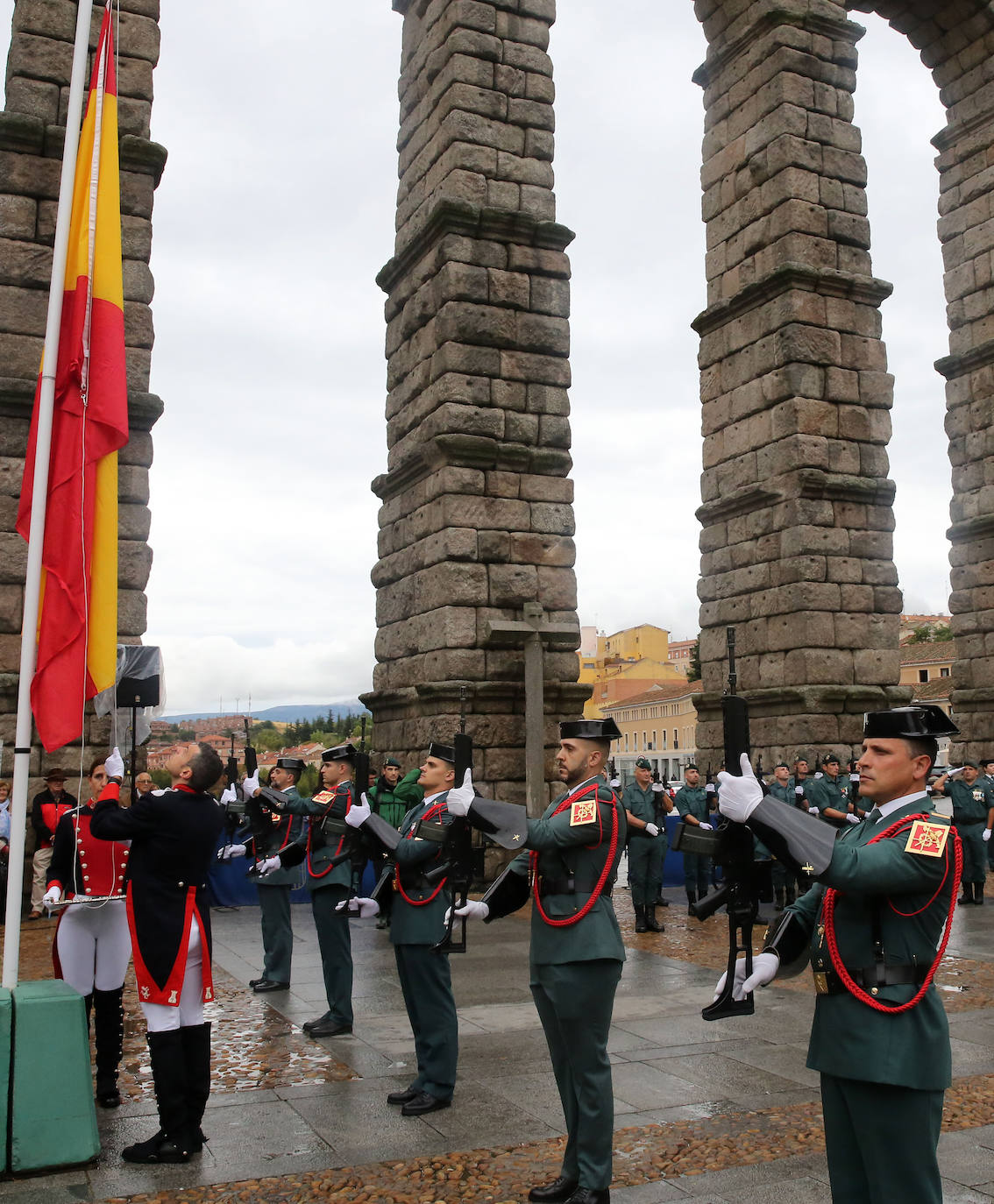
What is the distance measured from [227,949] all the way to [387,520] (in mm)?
5581

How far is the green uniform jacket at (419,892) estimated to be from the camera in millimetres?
5480

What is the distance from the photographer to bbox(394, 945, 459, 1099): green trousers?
5.21m

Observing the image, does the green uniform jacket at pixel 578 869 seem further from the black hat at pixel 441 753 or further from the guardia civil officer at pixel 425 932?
the black hat at pixel 441 753

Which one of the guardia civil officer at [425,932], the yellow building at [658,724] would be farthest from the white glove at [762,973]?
the yellow building at [658,724]

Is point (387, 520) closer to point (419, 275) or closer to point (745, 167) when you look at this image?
point (419, 275)

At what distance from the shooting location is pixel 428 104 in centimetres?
1328

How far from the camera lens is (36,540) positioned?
5.20m

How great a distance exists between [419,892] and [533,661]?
5877 millimetres

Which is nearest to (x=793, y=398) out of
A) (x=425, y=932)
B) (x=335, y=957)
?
(x=335, y=957)

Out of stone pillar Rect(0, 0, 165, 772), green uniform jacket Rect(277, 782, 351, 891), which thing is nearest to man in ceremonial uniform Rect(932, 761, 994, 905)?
green uniform jacket Rect(277, 782, 351, 891)

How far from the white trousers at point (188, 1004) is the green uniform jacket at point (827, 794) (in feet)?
27.5

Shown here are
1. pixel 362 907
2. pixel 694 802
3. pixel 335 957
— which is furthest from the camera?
pixel 694 802

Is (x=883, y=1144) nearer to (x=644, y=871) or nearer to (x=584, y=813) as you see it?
(x=584, y=813)

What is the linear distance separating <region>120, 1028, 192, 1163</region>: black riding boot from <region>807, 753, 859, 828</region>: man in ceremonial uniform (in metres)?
8.36
